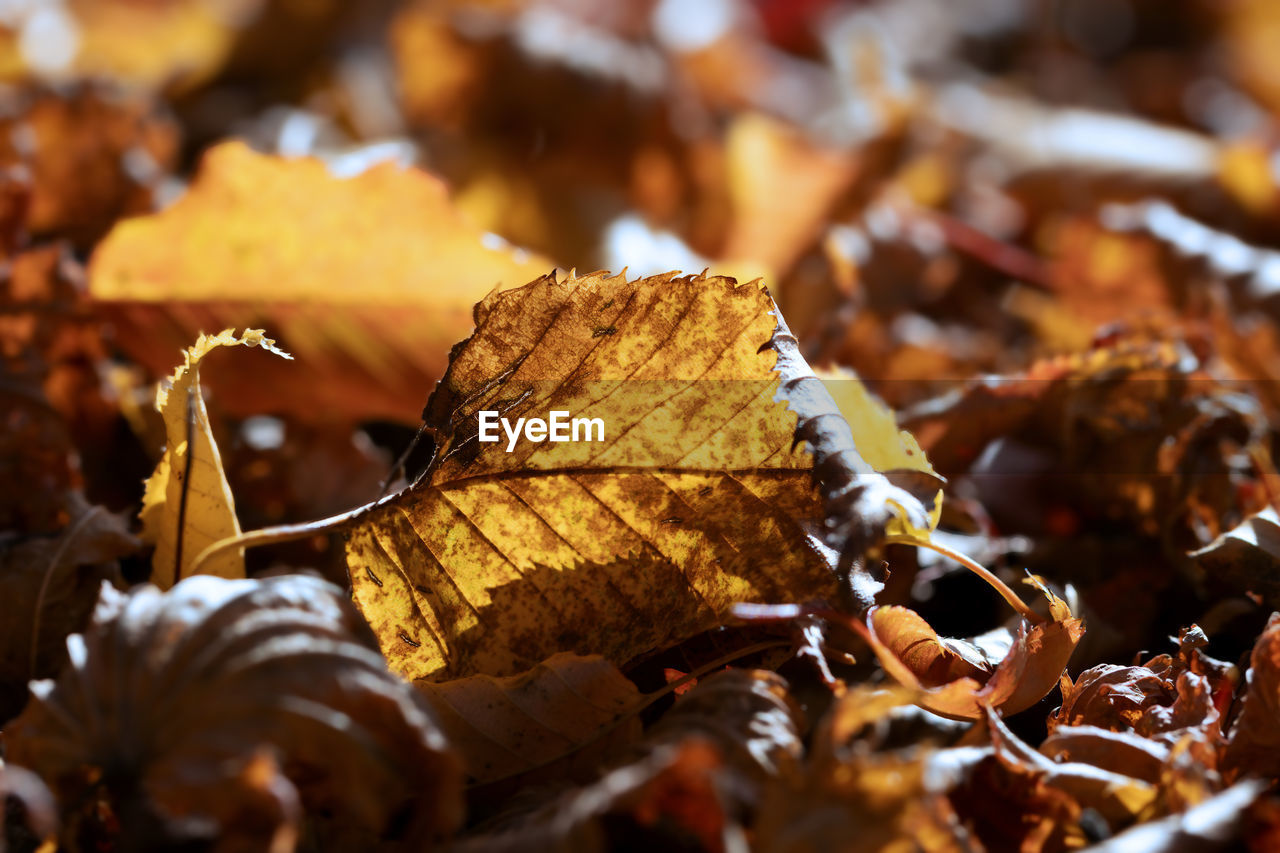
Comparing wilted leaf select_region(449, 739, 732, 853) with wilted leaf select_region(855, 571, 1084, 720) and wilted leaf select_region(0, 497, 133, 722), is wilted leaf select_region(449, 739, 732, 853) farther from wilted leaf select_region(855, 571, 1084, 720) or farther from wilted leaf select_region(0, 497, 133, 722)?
wilted leaf select_region(0, 497, 133, 722)

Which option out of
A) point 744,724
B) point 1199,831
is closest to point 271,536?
point 744,724

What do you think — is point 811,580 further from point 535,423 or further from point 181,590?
point 181,590

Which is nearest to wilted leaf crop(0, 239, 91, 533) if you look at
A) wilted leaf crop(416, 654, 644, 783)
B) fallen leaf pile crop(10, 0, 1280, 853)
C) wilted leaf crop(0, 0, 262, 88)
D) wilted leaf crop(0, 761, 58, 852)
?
→ fallen leaf pile crop(10, 0, 1280, 853)

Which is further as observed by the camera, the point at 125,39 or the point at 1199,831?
the point at 125,39

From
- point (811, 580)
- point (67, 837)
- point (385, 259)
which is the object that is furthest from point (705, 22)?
point (67, 837)

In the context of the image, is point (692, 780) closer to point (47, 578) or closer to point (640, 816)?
point (640, 816)

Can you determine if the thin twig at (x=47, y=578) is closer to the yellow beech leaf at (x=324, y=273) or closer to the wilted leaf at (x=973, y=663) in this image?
the yellow beech leaf at (x=324, y=273)

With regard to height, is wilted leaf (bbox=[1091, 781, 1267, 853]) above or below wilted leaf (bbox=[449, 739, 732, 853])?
below
